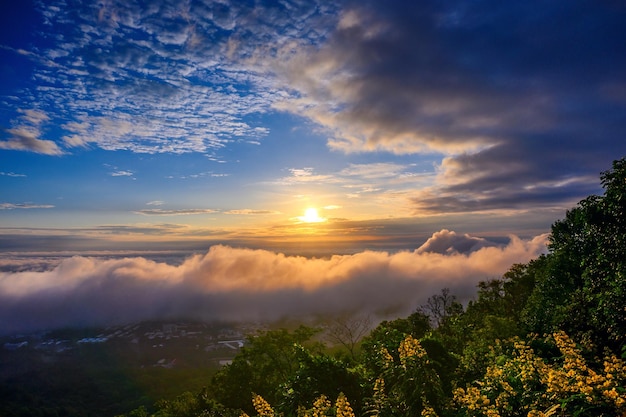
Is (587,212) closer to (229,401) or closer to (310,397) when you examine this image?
(310,397)

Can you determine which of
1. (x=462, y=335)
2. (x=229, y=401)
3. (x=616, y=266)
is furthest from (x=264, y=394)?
(x=616, y=266)

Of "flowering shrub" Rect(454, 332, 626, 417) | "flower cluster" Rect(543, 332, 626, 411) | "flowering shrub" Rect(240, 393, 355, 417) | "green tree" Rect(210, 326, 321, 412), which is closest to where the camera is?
"flower cluster" Rect(543, 332, 626, 411)

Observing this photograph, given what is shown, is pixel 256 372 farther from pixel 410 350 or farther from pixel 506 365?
pixel 506 365

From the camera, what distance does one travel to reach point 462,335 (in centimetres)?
3847

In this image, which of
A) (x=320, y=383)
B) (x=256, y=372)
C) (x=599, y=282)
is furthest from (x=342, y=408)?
(x=256, y=372)

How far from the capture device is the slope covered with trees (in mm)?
10297

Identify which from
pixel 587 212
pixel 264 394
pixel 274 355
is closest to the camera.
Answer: pixel 587 212

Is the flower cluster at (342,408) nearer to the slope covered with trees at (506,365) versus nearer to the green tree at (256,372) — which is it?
the slope covered with trees at (506,365)

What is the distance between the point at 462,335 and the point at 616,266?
2355cm

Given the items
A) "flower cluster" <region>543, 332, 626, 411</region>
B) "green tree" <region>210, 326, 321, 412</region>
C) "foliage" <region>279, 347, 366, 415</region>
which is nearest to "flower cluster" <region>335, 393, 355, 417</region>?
"flower cluster" <region>543, 332, 626, 411</region>

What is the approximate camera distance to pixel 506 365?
13656mm

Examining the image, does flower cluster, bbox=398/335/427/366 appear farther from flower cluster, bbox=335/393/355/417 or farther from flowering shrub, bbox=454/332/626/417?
flower cluster, bbox=335/393/355/417

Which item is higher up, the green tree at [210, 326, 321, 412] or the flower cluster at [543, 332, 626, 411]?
the flower cluster at [543, 332, 626, 411]

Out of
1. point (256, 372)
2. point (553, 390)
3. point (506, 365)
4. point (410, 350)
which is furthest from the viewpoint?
point (256, 372)
